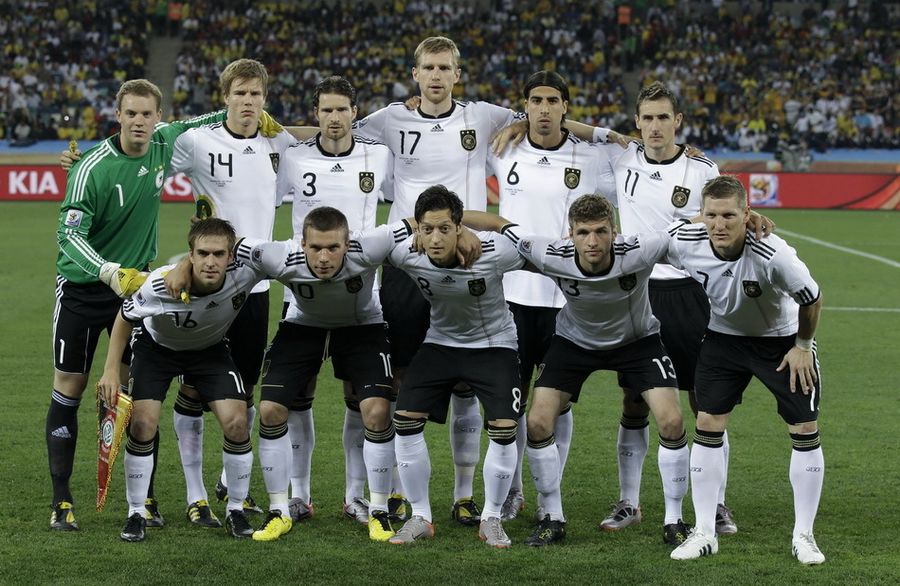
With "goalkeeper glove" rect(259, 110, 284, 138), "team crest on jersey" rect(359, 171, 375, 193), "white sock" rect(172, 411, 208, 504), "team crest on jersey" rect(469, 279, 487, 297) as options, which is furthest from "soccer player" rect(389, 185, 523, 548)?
"goalkeeper glove" rect(259, 110, 284, 138)

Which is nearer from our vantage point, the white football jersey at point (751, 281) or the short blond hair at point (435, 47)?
the white football jersey at point (751, 281)

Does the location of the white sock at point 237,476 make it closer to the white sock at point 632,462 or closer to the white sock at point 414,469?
the white sock at point 414,469

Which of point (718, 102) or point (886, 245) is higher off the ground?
point (718, 102)

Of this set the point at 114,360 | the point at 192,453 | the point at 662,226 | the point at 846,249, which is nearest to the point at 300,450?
the point at 192,453

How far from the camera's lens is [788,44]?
41.5m

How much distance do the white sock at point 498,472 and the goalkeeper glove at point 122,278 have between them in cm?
206

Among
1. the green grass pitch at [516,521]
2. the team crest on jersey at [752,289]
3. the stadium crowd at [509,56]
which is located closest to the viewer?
the green grass pitch at [516,521]

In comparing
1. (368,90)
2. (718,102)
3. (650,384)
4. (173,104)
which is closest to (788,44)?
(718,102)

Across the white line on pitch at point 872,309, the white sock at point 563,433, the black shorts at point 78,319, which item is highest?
the black shorts at point 78,319

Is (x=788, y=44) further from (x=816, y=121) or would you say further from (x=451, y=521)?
(x=451, y=521)

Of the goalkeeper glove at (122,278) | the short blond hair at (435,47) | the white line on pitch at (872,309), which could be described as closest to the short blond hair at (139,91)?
the goalkeeper glove at (122,278)

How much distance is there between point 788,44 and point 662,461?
3760 cm

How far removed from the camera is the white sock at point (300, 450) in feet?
23.4

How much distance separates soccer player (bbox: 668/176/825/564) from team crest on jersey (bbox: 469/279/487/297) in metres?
1.01
